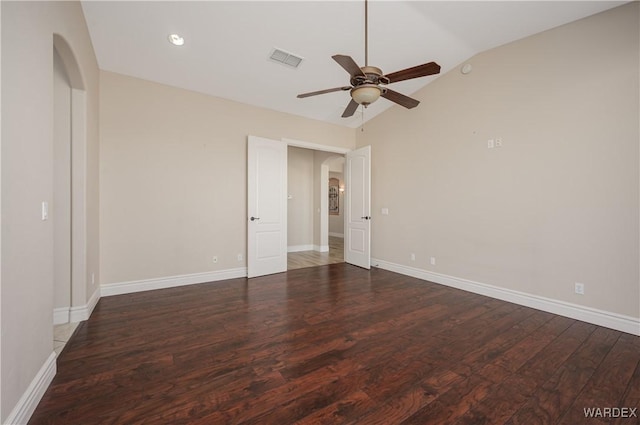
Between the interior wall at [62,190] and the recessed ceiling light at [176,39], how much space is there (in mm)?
1142

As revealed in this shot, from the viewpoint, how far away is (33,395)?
1545 mm

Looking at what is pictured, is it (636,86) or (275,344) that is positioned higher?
(636,86)

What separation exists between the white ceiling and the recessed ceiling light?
6cm

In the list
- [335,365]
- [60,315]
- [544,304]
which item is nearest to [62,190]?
[60,315]

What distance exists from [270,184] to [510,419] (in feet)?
13.7

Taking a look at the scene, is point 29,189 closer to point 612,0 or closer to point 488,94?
point 488,94

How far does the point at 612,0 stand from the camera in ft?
8.51

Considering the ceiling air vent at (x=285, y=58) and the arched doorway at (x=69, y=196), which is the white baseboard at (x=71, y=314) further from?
the ceiling air vent at (x=285, y=58)

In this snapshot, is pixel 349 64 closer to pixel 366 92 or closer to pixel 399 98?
pixel 366 92

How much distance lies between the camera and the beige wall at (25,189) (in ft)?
4.34

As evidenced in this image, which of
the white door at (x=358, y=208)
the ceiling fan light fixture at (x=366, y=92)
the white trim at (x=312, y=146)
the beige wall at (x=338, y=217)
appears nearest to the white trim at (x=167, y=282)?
the white door at (x=358, y=208)

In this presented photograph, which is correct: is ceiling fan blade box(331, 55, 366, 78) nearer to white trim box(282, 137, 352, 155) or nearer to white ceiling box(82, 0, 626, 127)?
white ceiling box(82, 0, 626, 127)

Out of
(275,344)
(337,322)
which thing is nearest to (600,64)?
(337,322)

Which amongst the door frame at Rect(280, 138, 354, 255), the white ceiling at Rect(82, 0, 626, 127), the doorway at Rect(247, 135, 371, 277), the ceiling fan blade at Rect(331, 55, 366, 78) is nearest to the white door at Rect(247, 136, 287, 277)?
the doorway at Rect(247, 135, 371, 277)
